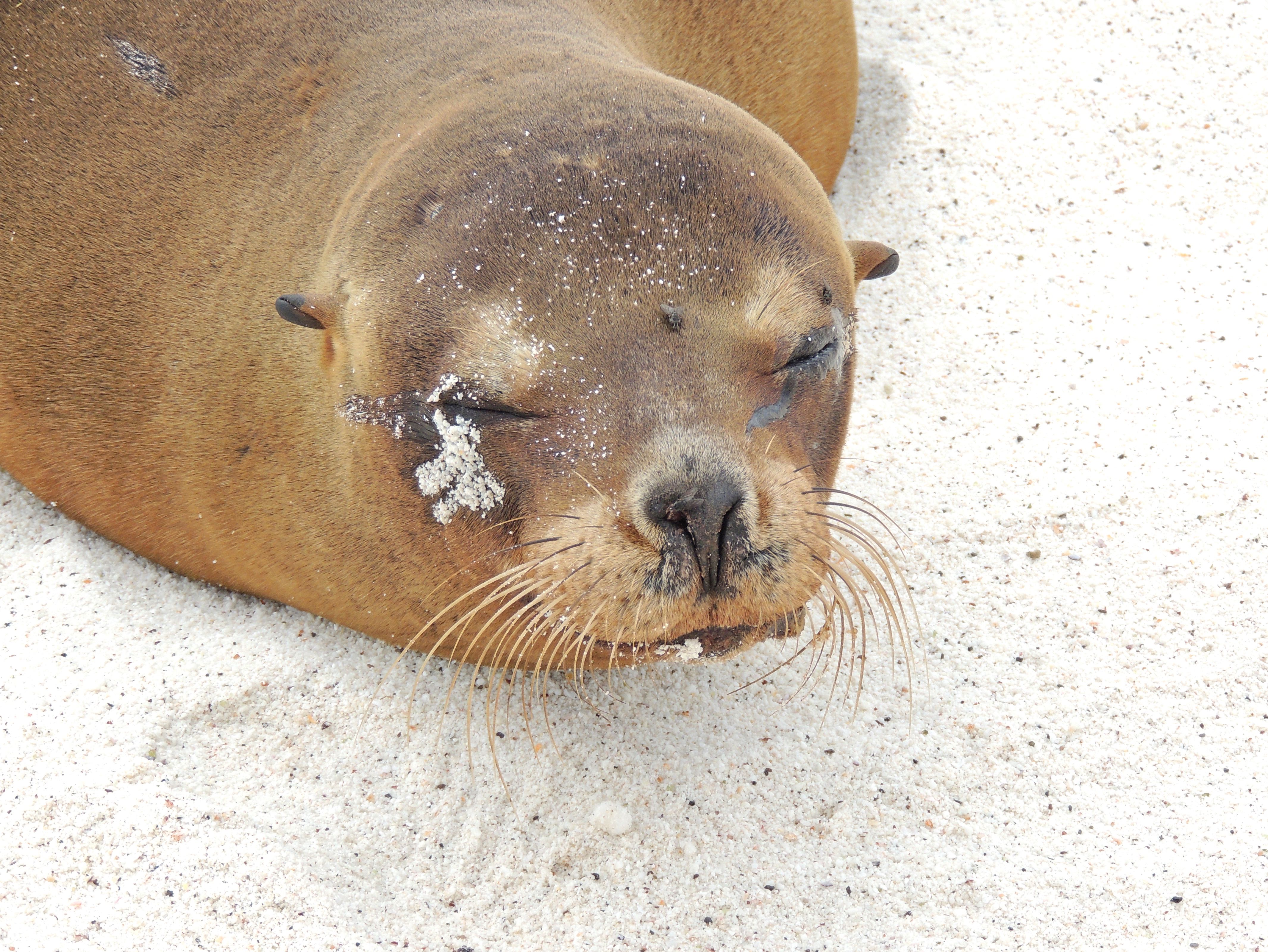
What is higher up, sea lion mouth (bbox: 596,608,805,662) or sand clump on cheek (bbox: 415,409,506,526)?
sand clump on cheek (bbox: 415,409,506,526)

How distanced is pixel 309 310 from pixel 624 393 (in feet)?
2.65

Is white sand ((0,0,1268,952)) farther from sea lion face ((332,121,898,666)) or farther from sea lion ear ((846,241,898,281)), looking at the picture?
sea lion ear ((846,241,898,281))

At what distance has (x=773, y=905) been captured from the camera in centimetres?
275

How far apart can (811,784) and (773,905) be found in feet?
1.08

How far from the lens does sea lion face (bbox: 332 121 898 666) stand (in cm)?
226

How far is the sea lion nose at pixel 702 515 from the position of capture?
7.23 feet

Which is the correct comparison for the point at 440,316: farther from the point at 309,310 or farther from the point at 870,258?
the point at 870,258

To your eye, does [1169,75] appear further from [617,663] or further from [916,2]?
[617,663]

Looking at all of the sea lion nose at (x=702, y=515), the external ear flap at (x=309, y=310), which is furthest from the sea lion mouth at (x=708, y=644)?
the external ear flap at (x=309, y=310)

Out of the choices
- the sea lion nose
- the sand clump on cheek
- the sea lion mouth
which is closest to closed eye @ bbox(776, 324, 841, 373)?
the sea lion nose

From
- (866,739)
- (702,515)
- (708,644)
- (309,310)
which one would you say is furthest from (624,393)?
(866,739)

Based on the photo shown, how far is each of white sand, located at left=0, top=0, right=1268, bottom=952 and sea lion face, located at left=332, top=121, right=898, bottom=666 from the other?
60 centimetres

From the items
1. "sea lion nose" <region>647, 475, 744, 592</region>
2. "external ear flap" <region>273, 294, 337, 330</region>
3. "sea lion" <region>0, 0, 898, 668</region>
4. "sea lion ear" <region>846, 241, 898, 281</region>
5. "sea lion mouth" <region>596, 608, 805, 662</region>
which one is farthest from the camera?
"sea lion ear" <region>846, 241, 898, 281</region>

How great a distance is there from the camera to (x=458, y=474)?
2.52 metres
